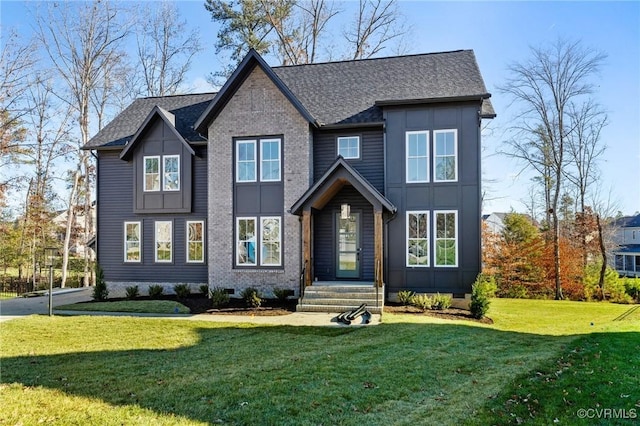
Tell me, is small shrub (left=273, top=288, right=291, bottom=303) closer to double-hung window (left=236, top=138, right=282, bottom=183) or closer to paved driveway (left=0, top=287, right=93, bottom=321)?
double-hung window (left=236, top=138, right=282, bottom=183)

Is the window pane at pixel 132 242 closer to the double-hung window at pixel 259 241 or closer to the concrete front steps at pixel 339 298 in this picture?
the double-hung window at pixel 259 241

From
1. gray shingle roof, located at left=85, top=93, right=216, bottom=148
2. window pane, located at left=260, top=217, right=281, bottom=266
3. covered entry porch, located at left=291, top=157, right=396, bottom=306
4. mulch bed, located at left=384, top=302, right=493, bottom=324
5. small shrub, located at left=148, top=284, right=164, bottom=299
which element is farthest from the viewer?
gray shingle roof, located at left=85, top=93, right=216, bottom=148

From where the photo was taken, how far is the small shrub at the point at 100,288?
50.1 feet

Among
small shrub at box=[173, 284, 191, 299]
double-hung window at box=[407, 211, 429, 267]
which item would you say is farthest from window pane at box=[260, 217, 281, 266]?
double-hung window at box=[407, 211, 429, 267]

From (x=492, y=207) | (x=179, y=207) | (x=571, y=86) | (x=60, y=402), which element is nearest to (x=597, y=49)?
(x=571, y=86)

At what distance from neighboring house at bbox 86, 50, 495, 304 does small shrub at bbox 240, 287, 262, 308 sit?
419mm

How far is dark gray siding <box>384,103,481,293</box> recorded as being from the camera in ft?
43.3

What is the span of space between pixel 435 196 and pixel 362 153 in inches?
109

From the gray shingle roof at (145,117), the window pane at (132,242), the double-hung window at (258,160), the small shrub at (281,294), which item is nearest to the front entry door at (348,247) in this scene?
the small shrub at (281,294)

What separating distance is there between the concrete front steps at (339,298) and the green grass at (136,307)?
3567 mm

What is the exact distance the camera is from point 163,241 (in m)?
16.1

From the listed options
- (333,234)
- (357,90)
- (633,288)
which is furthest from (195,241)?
(633,288)

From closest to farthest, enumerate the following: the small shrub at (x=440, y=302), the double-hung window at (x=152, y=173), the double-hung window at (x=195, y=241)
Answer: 1. the small shrub at (x=440, y=302)
2. the double-hung window at (x=195, y=241)
3. the double-hung window at (x=152, y=173)

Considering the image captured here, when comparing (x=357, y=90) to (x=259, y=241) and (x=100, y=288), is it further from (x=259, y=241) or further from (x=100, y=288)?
(x=100, y=288)
